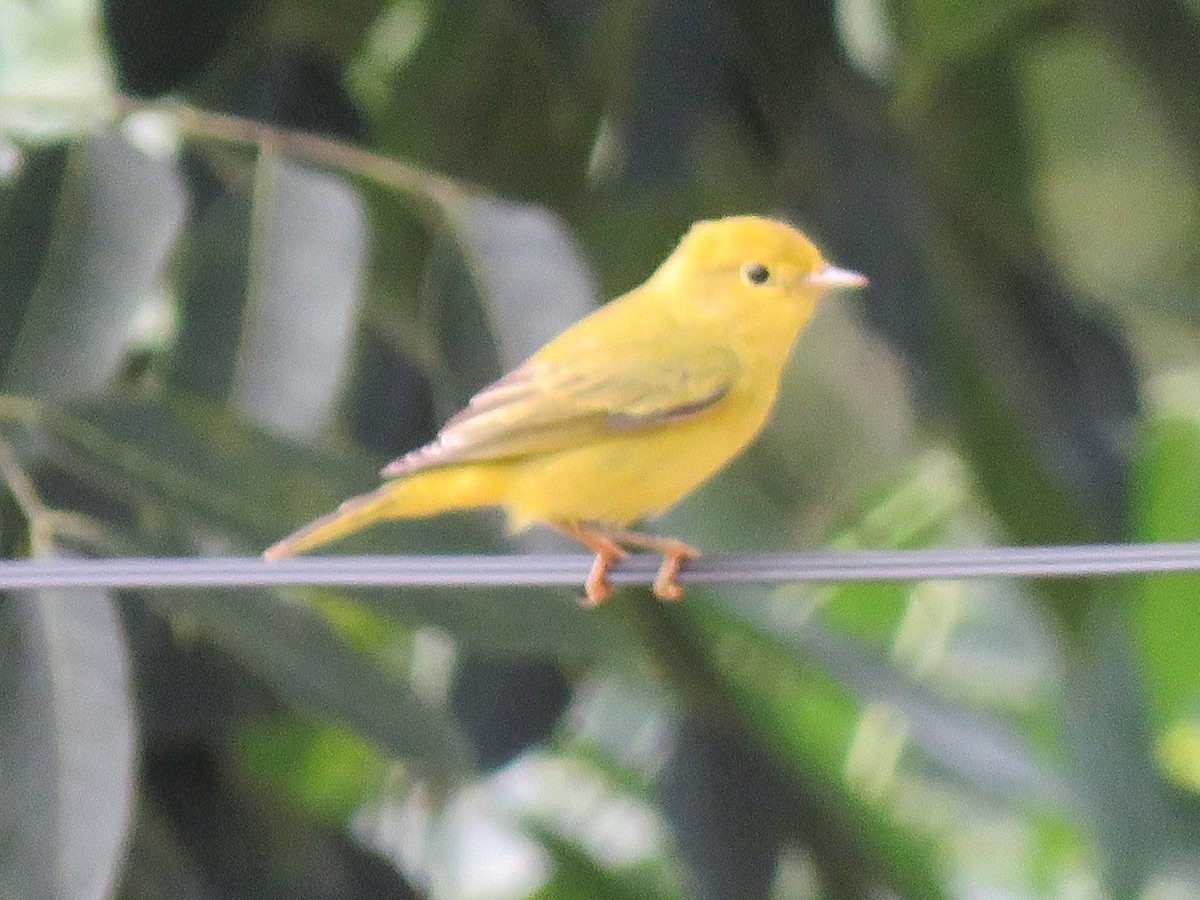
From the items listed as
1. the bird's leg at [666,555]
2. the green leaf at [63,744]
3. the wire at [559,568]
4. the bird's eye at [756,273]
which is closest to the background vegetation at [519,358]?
the green leaf at [63,744]

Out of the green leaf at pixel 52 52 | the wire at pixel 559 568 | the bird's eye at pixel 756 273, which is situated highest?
the green leaf at pixel 52 52

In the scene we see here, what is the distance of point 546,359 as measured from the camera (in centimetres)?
289

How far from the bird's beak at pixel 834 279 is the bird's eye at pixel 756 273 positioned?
7 centimetres

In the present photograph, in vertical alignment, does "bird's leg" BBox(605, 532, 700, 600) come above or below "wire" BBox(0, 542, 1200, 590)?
above

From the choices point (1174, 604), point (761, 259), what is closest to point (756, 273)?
point (761, 259)

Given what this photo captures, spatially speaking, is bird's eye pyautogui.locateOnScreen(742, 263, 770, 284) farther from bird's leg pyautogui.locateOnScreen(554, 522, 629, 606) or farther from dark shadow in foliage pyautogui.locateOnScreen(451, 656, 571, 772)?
dark shadow in foliage pyautogui.locateOnScreen(451, 656, 571, 772)

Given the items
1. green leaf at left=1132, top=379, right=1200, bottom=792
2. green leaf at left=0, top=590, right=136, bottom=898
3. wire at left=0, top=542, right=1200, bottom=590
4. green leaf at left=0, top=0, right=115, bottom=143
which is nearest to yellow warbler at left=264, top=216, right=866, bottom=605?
green leaf at left=0, top=590, right=136, bottom=898

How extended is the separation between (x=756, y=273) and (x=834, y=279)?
15 cm

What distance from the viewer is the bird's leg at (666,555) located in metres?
2.45

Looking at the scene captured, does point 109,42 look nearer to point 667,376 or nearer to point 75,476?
point 75,476

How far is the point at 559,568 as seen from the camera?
1913 millimetres

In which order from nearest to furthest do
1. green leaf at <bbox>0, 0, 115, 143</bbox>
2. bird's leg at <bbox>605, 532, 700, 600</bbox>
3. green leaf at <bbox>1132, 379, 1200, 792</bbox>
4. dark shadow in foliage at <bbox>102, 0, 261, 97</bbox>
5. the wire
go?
the wire
bird's leg at <bbox>605, 532, 700, 600</bbox>
dark shadow in foliage at <bbox>102, 0, 261, 97</bbox>
green leaf at <bbox>0, 0, 115, 143</bbox>
green leaf at <bbox>1132, 379, 1200, 792</bbox>

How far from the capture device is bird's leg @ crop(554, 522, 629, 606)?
265cm

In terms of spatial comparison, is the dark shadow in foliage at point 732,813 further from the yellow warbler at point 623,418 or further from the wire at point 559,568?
the wire at point 559,568
